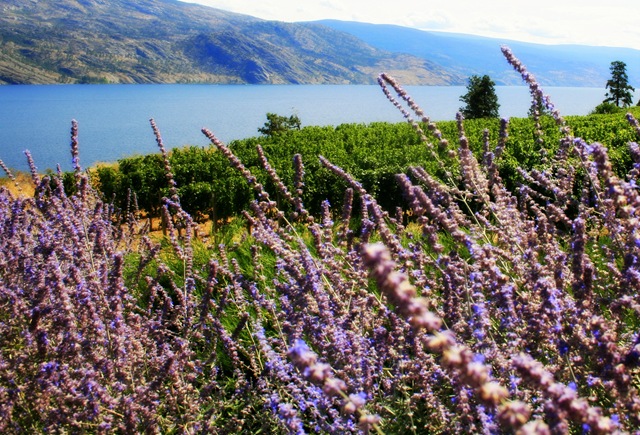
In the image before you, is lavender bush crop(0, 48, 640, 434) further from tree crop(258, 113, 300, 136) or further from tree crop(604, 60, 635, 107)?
tree crop(604, 60, 635, 107)

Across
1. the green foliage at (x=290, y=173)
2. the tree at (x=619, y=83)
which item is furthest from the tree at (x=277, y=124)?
the tree at (x=619, y=83)

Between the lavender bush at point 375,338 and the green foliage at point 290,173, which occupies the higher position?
the lavender bush at point 375,338

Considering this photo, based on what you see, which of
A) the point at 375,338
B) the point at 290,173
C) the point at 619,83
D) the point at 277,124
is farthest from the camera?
the point at 619,83

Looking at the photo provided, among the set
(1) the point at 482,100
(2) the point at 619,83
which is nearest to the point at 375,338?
(1) the point at 482,100

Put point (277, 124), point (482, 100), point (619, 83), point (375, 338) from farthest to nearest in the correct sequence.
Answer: point (619, 83) < point (482, 100) < point (277, 124) < point (375, 338)

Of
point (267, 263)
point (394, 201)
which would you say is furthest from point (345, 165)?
point (267, 263)

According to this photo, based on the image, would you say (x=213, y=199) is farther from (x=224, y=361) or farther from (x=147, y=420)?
(x=147, y=420)

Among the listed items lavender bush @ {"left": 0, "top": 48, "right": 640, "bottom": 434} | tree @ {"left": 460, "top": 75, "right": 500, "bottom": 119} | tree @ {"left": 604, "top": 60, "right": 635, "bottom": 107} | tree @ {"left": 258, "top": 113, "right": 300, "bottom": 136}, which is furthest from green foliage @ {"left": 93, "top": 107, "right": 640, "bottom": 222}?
tree @ {"left": 604, "top": 60, "right": 635, "bottom": 107}

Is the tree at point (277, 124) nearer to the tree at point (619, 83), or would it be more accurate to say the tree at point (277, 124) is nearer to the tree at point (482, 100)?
the tree at point (482, 100)

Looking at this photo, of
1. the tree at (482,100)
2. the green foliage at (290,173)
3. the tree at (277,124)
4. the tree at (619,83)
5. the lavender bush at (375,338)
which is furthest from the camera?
the tree at (619,83)

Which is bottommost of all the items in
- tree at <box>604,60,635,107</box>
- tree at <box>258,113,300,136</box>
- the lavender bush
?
tree at <box>258,113,300,136</box>

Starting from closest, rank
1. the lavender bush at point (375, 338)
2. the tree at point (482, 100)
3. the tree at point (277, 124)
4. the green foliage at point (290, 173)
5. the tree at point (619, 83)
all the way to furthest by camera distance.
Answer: the lavender bush at point (375, 338) → the green foliage at point (290, 173) → the tree at point (277, 124) → the tree at point (482, 100) → the tree at point (619, 83)

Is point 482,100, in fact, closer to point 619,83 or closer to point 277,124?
point 277,124

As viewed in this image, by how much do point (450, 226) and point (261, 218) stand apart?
5.50 feet
